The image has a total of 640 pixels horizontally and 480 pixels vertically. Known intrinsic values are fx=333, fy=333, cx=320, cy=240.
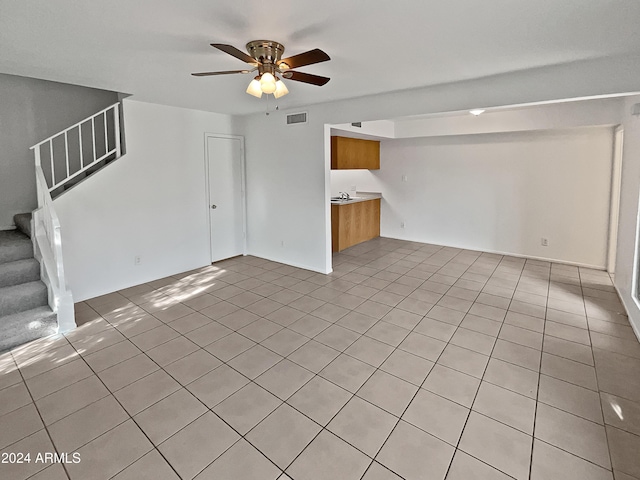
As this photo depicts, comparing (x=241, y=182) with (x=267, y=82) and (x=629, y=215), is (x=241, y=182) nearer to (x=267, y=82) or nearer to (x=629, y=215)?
(x=267, y=82)

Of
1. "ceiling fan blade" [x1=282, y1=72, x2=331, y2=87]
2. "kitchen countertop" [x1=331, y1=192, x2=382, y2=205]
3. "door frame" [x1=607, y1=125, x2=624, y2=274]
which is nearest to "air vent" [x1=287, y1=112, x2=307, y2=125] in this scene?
"kitchen countertop" [x1=331, y1=192, x2=382, y2=205]

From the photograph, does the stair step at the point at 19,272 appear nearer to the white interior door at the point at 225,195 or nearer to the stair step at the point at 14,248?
the stair step at the point at 14,248

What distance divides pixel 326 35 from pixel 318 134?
2461mm


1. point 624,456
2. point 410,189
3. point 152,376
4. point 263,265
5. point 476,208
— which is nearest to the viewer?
point 624,456

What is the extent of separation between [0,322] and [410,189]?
6.52 metres

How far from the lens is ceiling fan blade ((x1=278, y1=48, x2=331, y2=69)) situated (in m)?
2.13

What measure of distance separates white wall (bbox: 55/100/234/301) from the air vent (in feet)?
3.92

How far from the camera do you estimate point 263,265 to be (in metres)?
5.52

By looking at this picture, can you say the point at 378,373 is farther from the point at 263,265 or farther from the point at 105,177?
the point at 105,177

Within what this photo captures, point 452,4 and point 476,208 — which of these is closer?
point 452,4

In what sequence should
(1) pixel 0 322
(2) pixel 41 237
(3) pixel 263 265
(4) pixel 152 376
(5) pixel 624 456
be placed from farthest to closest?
1. (3) pixel 263 265
2. (2) pixel 41 237
3. (1) pixel 0 322
4. (4) pixel 152 376
5. (5) pixel 624 456

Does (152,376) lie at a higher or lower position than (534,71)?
lower

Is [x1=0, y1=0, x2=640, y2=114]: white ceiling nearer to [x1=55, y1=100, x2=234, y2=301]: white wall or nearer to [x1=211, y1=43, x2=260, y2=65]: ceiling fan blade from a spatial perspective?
[x1=211, y1=43, x2=260, y2=65]: ceiling fan blade

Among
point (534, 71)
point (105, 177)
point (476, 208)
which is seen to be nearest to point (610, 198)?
point (476, 208)
